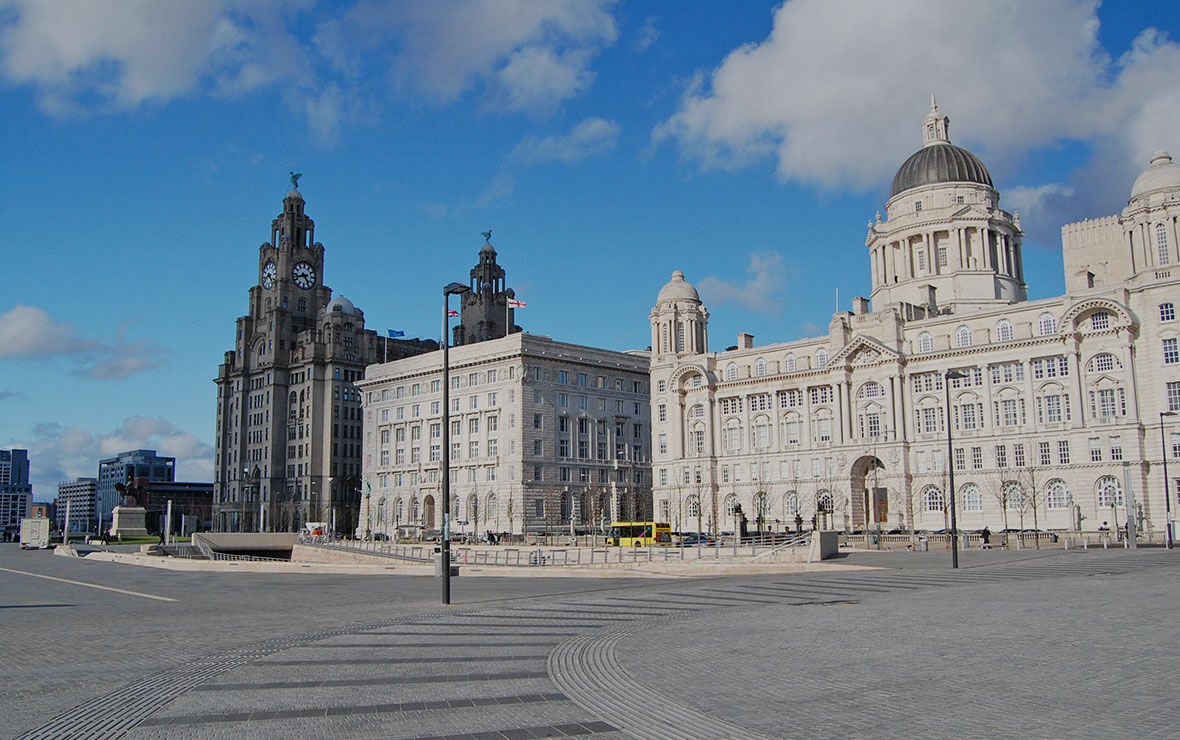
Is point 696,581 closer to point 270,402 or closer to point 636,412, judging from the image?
point 636,412

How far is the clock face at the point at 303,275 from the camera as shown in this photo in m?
158

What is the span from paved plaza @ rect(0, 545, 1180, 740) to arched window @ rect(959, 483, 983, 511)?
188 feet

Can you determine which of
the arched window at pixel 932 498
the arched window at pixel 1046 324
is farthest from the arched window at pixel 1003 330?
the arched window at pixel 932 498

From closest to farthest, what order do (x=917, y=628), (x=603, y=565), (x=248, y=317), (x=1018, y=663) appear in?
1. (x=1018, y=663)
2. (x=917, y=628)
3. (x=603, y=565)
4. (x=248, y=317)

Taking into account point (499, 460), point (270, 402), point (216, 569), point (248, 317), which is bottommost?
point (216, 569)

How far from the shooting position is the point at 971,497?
8331 cm

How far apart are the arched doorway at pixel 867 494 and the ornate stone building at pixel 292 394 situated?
72.8 metres

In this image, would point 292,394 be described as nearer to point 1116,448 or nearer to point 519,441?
point 519,441

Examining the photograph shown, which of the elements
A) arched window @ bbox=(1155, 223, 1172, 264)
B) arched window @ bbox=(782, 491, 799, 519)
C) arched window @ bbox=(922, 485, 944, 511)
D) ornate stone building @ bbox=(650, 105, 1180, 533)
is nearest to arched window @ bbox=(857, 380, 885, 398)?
ornate stone building @ bbox=(650, 105, 1180, 533)

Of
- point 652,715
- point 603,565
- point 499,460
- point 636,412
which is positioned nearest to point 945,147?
point 636,412

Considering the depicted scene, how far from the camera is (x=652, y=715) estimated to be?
11.4 meters

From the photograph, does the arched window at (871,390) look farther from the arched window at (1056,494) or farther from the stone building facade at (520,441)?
the stone building facade at (520,441)

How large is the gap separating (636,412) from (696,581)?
82027 mm

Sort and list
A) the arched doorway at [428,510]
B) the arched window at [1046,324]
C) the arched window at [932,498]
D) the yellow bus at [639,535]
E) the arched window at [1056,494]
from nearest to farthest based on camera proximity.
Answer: the yellow bus at [639,535] → the arched window at [1056,494] → the arched window at [1046,324] → the arched window at [932,498] → the arched doorway at [428,510]
